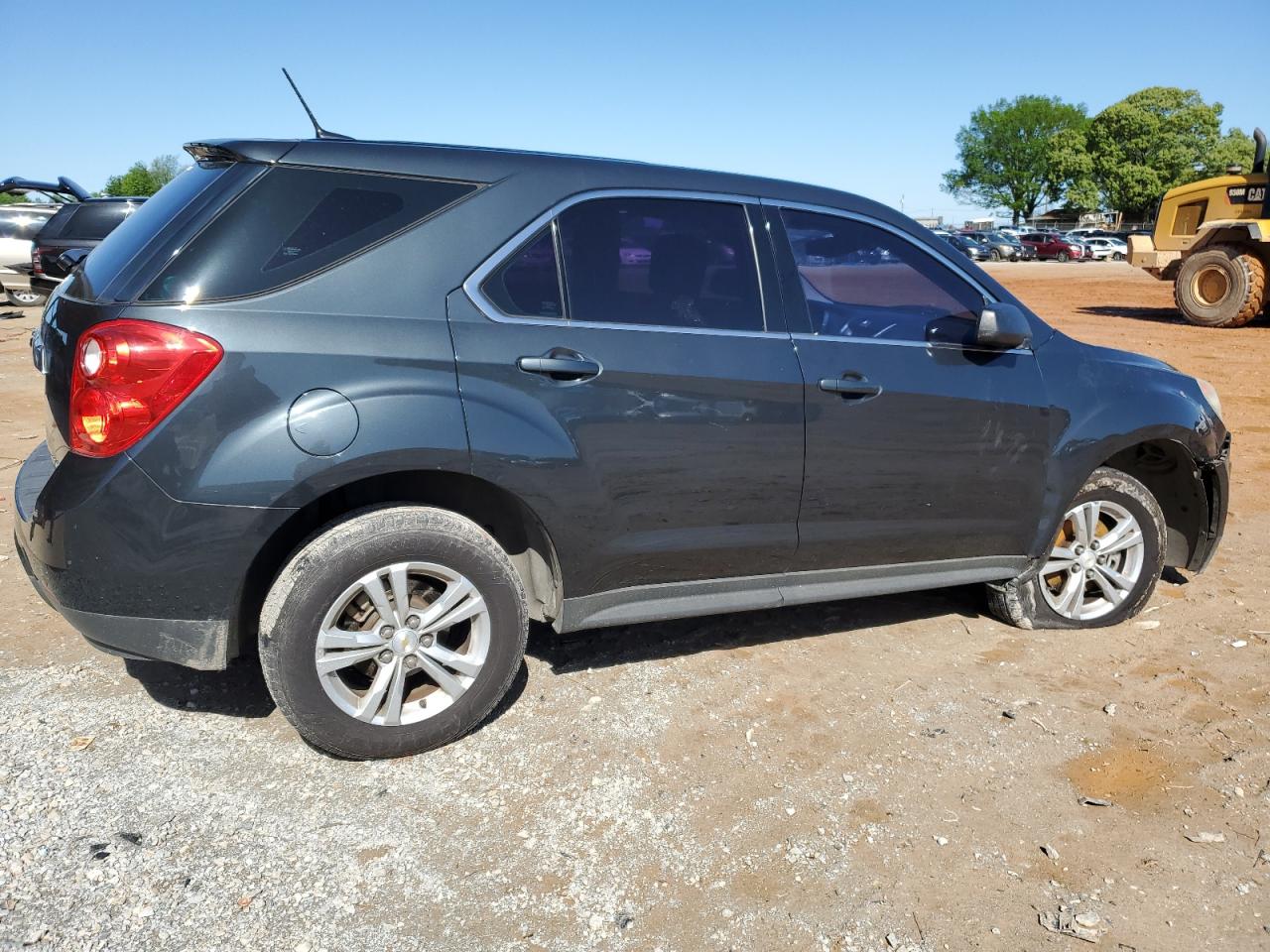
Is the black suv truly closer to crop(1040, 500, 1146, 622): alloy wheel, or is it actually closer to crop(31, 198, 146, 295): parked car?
crop(1040, 500, 1146, 622): alloy wheel

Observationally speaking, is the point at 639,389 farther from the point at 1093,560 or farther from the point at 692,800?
the point at 1093,560

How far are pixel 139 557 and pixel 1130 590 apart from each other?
3817mm

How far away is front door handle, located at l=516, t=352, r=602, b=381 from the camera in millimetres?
2982

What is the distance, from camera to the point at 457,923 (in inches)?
94.7

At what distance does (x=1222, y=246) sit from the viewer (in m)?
16.2

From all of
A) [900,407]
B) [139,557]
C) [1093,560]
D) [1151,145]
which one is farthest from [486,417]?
[1151,145]

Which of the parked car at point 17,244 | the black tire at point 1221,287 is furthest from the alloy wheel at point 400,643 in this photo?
the parked car at point 17,244

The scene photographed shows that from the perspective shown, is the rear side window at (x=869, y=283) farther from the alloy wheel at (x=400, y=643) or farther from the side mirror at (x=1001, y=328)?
the alloy wheel at (x=400, y=643)

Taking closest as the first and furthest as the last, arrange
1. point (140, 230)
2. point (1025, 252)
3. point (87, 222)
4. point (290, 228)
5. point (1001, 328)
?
1. point (290, 228)
2. point (140, 230)
3. point (1001, 328)
4. point (87, 222)
5. point (1025, 252)

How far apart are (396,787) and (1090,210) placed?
93590 mm

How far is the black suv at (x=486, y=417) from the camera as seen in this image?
2.71 m

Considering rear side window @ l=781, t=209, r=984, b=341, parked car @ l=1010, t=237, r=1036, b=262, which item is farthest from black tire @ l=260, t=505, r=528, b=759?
parked car @ l=1010, t=237, r=1036, b=262

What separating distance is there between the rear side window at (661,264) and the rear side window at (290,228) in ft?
1.47

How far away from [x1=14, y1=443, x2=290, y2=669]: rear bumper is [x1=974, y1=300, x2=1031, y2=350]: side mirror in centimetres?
248
